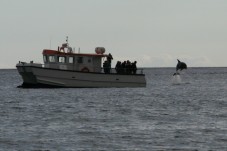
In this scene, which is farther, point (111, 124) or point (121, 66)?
point (121, 66)

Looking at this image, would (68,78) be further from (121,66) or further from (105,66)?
(121,66)

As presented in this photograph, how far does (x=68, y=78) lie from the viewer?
55.2 metres

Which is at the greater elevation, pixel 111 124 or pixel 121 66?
pixel 121 66

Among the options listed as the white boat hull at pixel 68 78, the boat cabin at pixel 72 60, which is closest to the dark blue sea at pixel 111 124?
the white boat hull at pixel 68 78

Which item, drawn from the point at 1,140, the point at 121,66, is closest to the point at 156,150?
the point at 1,140

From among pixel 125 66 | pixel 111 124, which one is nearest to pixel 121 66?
pixel 125 66

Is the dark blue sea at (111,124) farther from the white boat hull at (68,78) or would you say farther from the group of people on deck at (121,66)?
the group of people on deck at (121,66)

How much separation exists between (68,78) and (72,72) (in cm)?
82

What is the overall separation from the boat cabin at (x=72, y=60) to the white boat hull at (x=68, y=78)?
2.59 ft

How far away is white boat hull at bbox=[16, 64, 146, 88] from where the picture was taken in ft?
178

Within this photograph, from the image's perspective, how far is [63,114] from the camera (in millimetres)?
36906

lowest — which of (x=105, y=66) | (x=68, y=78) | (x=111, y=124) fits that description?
(x=111, y=124)

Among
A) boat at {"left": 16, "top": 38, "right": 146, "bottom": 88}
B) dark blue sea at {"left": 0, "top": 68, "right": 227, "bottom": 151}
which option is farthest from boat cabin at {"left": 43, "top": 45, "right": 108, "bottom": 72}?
dark blue sea at {"left": 0, "top": 68, "right": 227, "bottom": 151}

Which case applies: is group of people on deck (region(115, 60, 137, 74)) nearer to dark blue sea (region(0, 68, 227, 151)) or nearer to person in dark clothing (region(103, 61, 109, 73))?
person in dark clothing (region(103, 61, 109, 73))
